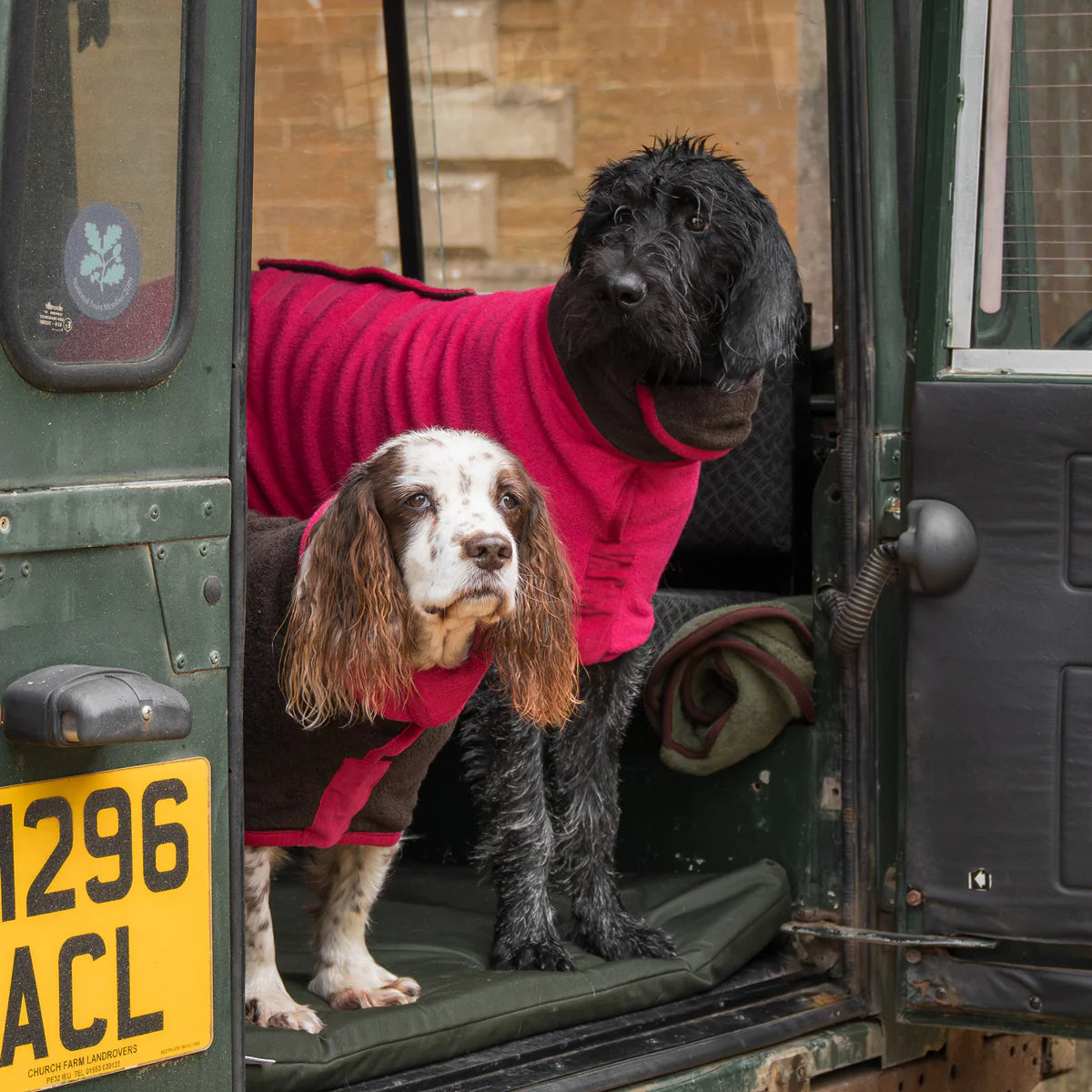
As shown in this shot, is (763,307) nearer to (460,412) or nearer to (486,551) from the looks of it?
(460,412)

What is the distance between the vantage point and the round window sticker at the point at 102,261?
1.75 metres

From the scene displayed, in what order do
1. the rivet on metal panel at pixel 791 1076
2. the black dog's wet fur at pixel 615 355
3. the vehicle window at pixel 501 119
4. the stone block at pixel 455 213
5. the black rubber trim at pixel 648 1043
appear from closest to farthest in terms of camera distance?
the black rubber trim at pixel 648 1043
the rivet on metal panel at pixel 791 1076
the black dog's wet fur at pixel 615 355
the vehicle window at pixel 501 119
the stone block at pixel 455 213

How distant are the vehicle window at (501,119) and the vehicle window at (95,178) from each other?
2.42 m

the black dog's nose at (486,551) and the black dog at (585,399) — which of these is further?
the black dog at (585,399)

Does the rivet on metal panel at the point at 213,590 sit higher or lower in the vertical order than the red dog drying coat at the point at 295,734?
higher

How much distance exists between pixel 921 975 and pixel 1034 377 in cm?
102

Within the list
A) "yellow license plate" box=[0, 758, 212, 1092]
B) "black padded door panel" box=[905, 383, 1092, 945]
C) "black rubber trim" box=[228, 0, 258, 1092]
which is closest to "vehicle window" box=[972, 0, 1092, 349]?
"black padded door panel" box=[905, 383, 1092, 945]

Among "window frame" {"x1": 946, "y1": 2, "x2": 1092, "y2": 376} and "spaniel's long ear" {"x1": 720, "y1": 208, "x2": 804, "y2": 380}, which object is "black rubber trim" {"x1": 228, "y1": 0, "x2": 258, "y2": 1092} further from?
"spaniel's long ear" {"x1": 720, "y1": 208, "x2": 804, "y2": 380}

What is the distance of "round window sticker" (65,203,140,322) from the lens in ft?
5.74

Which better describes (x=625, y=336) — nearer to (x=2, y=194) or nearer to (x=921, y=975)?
(x=921, y=975)

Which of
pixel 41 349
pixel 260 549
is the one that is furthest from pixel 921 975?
pixel 41 349

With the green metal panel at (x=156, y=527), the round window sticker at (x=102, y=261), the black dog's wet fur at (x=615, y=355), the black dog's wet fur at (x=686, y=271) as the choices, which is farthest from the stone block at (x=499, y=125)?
the round window sticker at (x=102, y=261)

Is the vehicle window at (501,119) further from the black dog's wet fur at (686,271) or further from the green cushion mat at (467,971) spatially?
the green cushion mat at (467,971)

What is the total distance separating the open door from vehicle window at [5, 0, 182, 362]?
129 cm
